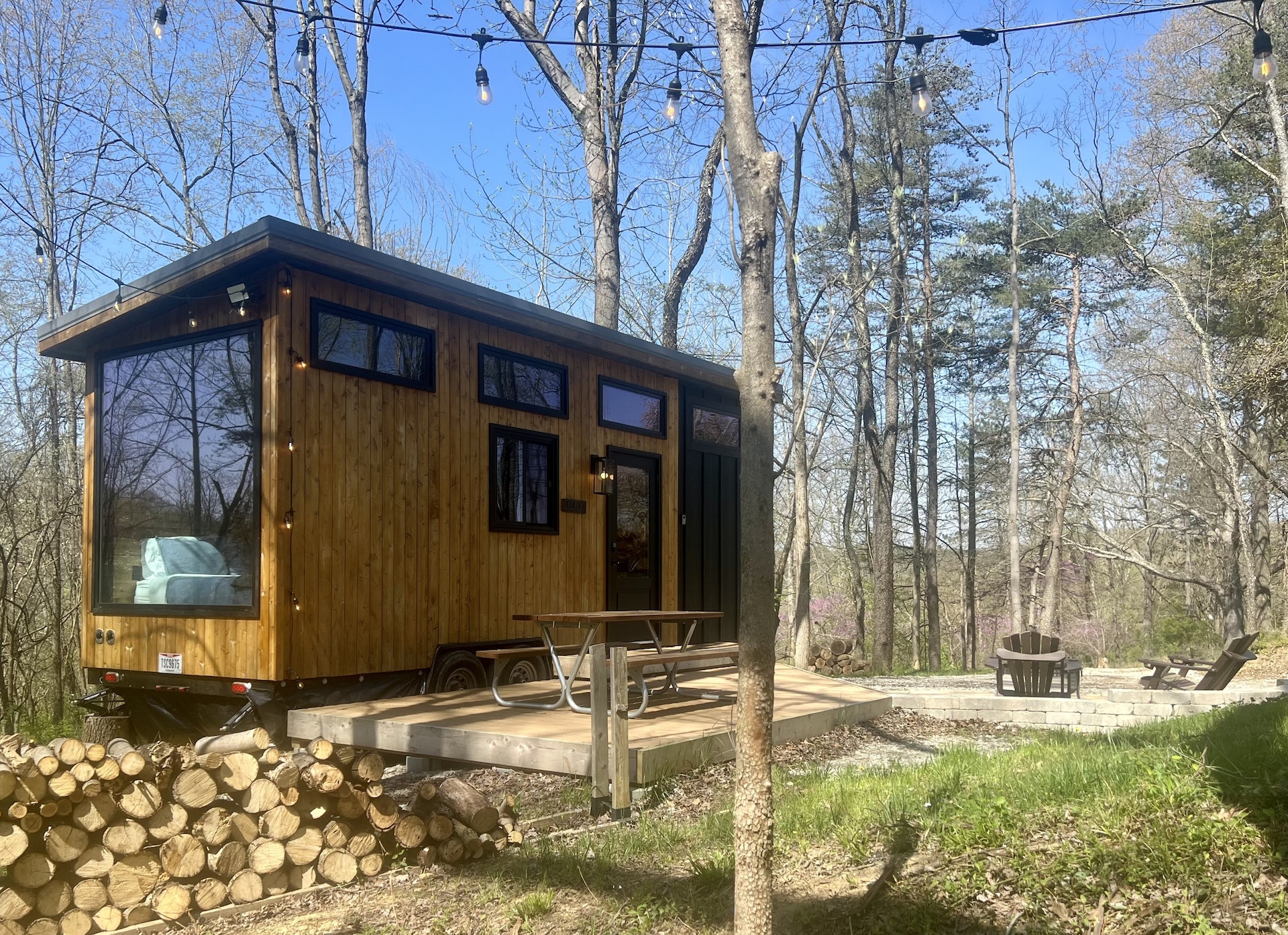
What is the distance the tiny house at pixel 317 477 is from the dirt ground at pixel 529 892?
180 cm

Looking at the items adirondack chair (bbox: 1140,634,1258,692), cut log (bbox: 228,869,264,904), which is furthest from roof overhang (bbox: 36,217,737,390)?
adirondack chair (bbox: 1140,634,1258,692)

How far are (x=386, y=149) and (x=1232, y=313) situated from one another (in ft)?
55.4

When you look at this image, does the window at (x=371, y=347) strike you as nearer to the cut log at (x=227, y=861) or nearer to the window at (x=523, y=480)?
the window at (x=523, y=480)

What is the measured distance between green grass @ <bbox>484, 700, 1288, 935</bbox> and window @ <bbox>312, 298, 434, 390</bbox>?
3.52m

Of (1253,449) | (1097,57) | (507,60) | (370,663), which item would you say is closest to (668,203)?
(507,60)

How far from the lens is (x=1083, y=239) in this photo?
21156 millimetres

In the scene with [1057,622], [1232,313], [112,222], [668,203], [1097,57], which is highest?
[1097,57]

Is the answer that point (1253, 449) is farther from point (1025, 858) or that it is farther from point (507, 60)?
point (1025, 858)

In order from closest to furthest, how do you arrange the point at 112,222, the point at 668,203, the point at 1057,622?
the point at 112,222 < the point at 668,203 < the point at 1057,622

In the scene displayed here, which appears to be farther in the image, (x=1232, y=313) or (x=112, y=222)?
(x=1232, y=313)

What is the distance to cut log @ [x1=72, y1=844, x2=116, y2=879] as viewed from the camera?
14.0 ft

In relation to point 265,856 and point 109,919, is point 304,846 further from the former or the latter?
point 109,919

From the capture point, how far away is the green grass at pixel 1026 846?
3.35m

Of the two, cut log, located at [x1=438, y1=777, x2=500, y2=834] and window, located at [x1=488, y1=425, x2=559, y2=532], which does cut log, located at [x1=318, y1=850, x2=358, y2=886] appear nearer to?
cut log, located at [x1=438, y1=777, x2=500, y2=834]
